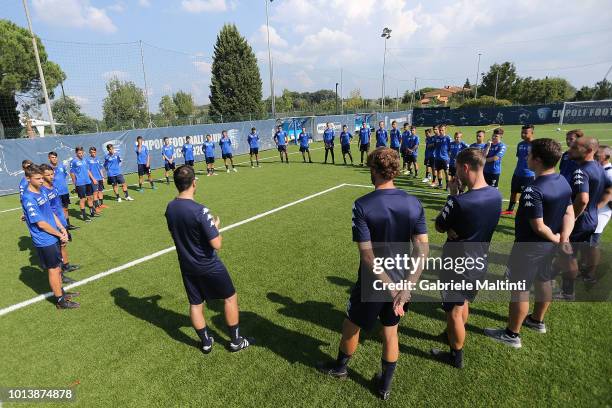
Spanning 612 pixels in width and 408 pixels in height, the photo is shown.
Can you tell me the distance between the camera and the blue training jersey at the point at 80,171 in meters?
9.77

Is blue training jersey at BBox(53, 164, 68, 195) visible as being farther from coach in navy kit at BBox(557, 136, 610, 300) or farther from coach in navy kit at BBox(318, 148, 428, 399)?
coach in navy kit at BBox(557, 136, 610, 300)

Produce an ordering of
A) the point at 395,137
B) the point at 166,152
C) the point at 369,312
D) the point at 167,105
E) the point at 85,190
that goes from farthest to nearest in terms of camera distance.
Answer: the point at 167,105, the point at 395,137, the point at 166,152, the point at 85,190, the point at 369,312

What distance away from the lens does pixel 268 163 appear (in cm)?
1950

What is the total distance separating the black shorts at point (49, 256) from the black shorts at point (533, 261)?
623 centimetres

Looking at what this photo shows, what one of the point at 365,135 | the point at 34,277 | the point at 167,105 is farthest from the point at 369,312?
the point at 167,105

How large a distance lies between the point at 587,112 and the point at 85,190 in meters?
45.9

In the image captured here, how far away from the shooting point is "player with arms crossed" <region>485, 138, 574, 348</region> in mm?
3357

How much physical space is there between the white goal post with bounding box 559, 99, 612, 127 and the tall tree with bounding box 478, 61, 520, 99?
28594 mm

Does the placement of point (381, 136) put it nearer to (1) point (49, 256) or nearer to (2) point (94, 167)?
(2) point (94, 167)

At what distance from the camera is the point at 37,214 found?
467 centimetres

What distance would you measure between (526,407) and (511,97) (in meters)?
73.8

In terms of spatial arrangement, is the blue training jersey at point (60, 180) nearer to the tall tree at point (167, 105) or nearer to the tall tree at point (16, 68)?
the tall tree at point (16, 68)

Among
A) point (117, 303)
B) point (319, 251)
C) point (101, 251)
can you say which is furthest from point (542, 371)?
point (101, 251)

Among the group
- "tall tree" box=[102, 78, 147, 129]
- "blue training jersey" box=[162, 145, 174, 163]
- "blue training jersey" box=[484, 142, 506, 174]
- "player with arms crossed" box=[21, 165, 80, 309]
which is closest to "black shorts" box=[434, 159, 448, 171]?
"blue training jersey" box=[484, 142, 506, 174]
